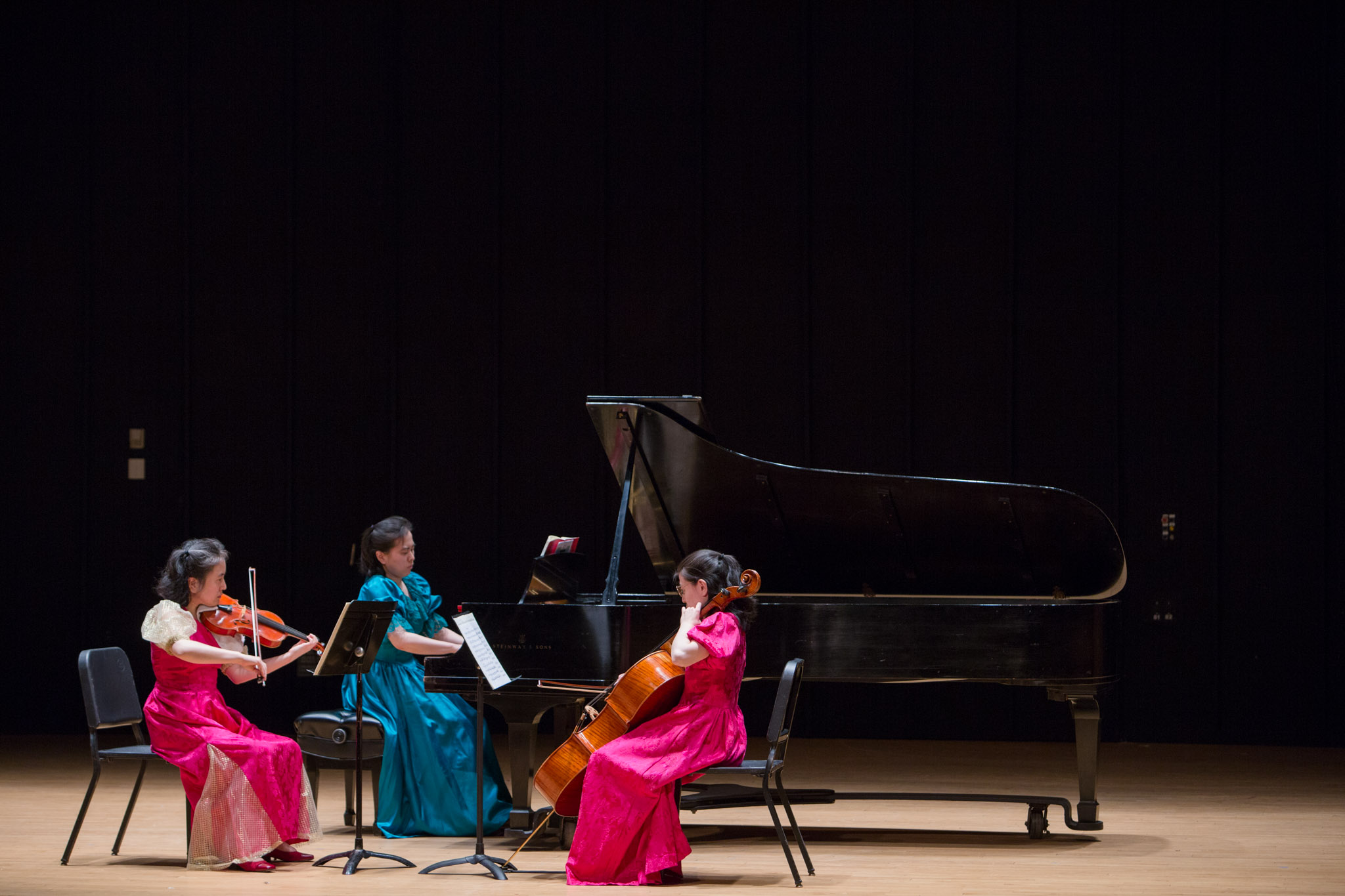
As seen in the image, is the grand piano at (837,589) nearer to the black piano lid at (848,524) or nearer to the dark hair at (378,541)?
the black piano lid at (848,524)

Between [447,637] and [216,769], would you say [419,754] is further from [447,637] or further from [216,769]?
[216,769]

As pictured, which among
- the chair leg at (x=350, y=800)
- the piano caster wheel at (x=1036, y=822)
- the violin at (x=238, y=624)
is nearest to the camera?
the violin at (x=238, y=624)

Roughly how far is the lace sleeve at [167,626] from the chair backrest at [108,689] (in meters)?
0.26

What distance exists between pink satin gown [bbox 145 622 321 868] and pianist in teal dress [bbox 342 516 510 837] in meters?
0.51

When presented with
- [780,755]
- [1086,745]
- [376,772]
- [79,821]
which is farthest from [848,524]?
[79,821]

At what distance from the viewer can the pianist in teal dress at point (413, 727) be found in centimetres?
491

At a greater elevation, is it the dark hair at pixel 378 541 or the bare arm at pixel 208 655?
the dark hair at pixel 378 541

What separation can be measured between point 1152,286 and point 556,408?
125 inches

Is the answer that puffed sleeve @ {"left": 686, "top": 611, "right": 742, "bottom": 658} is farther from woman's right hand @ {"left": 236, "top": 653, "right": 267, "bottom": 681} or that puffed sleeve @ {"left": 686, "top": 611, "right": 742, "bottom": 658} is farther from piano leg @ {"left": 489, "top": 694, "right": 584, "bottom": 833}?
woman's right hand @ {"left": 236, "top": 653, "right": 267, "bottom": 681}

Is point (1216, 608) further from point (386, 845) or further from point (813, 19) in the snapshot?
point (386, 845)

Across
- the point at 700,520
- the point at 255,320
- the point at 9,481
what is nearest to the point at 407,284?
the point at 255,320

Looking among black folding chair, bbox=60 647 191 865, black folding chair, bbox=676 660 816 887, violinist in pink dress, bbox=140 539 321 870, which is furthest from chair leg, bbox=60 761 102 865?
black folding chair, bbox=676 660 816 887

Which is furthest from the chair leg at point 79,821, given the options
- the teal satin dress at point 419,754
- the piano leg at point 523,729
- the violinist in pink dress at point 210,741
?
the piano leg at point 523,729

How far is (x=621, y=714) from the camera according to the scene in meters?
4.26
